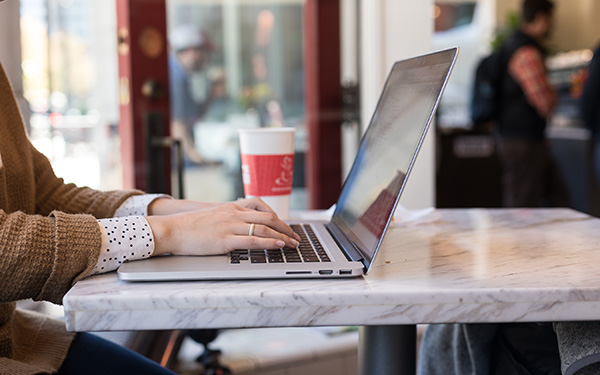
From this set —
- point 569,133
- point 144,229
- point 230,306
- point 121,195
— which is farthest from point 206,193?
point 569,133

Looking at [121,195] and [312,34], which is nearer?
[121,195]

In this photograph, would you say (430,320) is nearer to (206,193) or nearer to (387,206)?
(387,206)

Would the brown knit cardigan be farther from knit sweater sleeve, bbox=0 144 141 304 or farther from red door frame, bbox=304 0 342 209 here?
red door frame, bbox=304 0 342 209

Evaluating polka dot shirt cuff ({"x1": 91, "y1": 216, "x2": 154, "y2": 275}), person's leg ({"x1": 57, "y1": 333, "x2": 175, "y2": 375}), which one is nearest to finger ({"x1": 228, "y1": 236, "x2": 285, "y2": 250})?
polka dot shirt cuff ({"x1": 91, "y1": 216, "x2": 154, "y2": 275})

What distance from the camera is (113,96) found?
2336mm

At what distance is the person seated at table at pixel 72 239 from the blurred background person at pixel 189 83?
3.95 ft

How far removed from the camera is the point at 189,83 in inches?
94.9

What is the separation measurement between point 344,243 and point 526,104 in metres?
3.31

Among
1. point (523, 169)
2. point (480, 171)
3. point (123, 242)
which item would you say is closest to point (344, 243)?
point (123, 242)

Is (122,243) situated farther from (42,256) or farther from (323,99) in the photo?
(323,99)

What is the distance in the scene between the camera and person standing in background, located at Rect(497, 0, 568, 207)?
12.8 ft

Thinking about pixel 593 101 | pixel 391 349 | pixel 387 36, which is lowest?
pixel 391 349

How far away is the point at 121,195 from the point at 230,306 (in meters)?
0.49

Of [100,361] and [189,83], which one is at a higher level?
[189,83]
